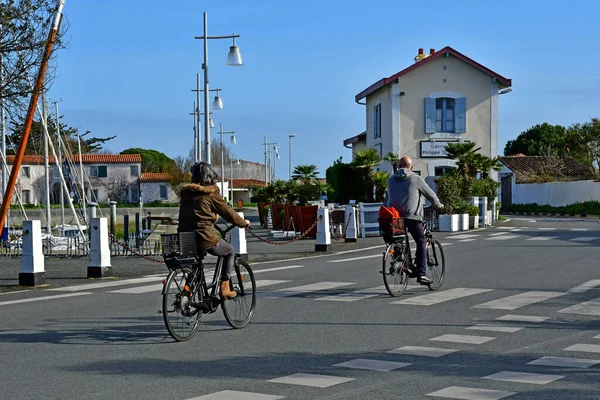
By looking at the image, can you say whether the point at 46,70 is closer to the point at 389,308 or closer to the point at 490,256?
the point at 389,308

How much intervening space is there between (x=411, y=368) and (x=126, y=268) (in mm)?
11817

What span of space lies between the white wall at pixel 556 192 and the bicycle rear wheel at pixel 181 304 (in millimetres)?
50880

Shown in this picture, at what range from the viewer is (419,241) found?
13.0 meters

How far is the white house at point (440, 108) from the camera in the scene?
43688 millimetres

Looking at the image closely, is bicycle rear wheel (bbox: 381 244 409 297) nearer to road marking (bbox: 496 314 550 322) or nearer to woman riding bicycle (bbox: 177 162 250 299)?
road marking (bbox: 496 314 550 322)

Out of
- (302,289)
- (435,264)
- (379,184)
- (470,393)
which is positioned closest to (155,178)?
(379,184)

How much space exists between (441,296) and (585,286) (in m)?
2.57

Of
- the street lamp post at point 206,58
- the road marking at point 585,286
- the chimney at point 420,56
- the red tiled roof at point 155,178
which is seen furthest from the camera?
the red tiled roof at point 155,178

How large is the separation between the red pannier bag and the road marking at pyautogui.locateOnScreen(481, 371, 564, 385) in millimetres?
5267

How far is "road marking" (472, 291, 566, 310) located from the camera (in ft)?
38.9

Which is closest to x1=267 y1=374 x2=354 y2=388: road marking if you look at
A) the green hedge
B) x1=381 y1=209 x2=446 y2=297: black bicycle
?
x1=381 y1=209 x2=446 y2=297: black bicycle

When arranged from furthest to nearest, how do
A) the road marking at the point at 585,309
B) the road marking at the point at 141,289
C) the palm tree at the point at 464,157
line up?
1. the palm tree at the point at 464,157
2. the road marking at the point at 141,289
3. the road marking at the point at 585,309

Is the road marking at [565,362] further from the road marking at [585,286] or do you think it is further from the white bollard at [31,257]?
the white bollard at [31,257]

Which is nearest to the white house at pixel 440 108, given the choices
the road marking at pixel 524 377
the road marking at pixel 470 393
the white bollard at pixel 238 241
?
the white bollard at pixel 238 241
